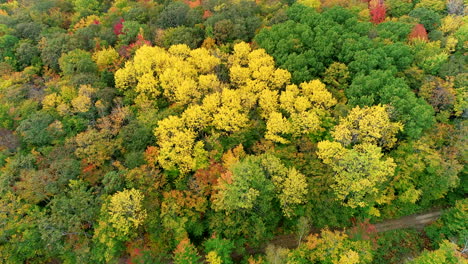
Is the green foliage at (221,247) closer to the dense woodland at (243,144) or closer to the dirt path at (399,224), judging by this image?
the dense woodland at (243,144)

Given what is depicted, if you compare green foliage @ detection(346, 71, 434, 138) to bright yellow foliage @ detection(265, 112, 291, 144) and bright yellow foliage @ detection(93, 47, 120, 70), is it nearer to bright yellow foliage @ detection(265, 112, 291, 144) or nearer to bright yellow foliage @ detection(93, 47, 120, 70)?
bright yellow foliage @ detection(265, 112, 291, 144)

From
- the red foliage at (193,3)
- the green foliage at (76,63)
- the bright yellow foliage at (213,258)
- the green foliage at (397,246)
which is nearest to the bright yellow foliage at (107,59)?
the green foliage at (76,63)

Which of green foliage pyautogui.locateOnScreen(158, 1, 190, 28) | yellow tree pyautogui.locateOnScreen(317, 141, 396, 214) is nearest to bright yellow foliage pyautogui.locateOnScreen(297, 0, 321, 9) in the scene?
green foliage pyautogui.locateOnScreen(158, 1, 190, 28)

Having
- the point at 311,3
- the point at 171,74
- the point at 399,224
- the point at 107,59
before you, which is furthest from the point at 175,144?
the point at 311,3

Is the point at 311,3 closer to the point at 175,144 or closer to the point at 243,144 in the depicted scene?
the point at 243,144

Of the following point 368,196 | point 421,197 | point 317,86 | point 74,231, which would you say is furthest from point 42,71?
point 421,197

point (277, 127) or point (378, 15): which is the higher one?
point (378, 15)

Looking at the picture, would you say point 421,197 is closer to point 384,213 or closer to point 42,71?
point 384,213
